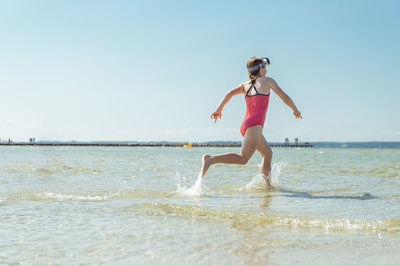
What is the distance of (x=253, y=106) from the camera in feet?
20.4

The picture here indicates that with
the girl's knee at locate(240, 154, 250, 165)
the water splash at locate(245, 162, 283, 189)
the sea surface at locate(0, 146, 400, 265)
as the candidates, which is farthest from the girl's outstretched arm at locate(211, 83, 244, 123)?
the water splash at locate(245, 162, 283, 189)

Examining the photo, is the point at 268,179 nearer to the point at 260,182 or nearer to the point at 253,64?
the point at 260,182

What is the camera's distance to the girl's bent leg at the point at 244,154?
6.00m

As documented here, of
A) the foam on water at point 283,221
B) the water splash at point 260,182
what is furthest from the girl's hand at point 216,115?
the foam on water at point 283,221

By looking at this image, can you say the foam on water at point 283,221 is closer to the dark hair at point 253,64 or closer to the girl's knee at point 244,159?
the girl's knee at point 244,159

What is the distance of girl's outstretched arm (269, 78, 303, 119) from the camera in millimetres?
6016

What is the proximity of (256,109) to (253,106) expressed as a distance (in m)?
0.07

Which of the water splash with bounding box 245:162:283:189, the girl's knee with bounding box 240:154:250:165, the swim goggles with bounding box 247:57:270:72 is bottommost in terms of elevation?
the water splash with bounding box 245:162:283:189

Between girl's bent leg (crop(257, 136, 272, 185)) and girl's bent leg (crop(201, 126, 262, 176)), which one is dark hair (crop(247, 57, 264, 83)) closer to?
girl's bent leg (crop(201, 126, 262, 176))

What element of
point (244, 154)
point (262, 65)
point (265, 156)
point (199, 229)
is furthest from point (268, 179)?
point (199, 229)

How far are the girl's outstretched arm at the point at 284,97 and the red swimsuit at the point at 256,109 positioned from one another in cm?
18

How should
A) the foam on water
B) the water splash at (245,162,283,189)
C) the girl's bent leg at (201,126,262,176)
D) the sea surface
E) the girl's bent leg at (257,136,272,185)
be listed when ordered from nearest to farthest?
the sea surface
the foam on water
the girl's bent leg at (201,126,262,176)
the girl's bent leg at (257,136,272,185)
the water splash at (245,162,283,189)

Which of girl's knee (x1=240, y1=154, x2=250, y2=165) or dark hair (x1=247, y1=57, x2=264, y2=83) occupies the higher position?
dark hair (x1=247, y1=57, x2=264, y2=83)

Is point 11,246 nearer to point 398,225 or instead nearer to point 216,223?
point 216,223
